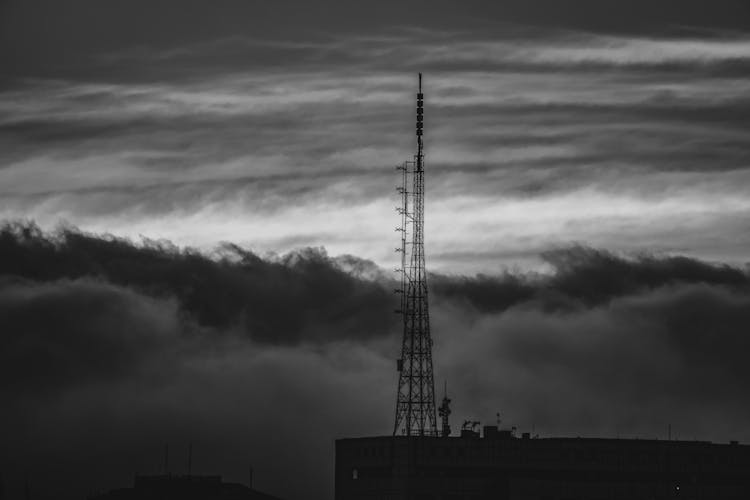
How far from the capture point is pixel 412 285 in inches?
6905

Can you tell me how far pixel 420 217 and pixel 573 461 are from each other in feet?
119

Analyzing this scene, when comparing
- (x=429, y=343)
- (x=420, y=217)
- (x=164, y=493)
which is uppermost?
(x=420, y=217)

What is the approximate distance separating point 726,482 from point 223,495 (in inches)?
2437

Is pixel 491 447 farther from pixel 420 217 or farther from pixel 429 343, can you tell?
pixel 420 217

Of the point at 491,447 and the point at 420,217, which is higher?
the point at 420,217

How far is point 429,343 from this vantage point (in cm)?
17412

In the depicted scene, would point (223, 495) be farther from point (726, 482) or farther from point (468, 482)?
point (726, 482)

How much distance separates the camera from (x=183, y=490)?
181875 mm

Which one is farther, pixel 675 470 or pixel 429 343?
pixel 675 470

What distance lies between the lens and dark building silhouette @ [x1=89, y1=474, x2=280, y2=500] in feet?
595

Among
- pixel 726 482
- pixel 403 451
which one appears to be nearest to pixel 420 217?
pixel 403 451

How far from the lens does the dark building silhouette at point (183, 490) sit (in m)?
182

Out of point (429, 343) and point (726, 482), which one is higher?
point (429, 343)

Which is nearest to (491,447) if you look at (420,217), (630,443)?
(630,443)
